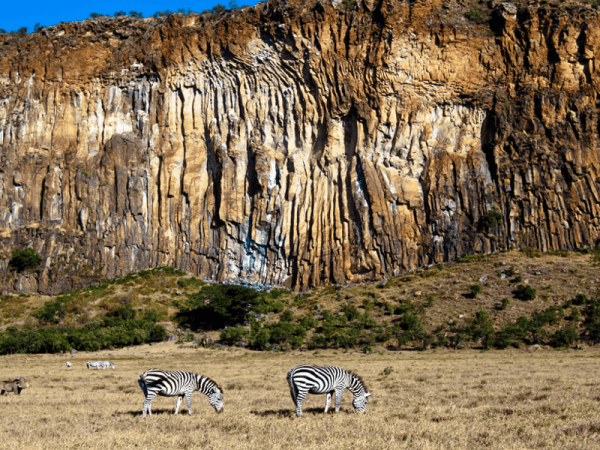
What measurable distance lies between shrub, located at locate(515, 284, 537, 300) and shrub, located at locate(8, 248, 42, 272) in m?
40.3

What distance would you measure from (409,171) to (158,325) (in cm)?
2534

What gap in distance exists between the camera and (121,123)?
198 feet

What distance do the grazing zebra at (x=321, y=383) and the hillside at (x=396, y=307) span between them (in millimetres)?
22736

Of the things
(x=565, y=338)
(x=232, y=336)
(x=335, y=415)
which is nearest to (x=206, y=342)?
(x=232, y=336)

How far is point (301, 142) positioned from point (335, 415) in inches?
1786

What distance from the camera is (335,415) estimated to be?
13.3m

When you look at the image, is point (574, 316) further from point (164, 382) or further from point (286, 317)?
point (164, 382)

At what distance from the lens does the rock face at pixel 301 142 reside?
5216 cm

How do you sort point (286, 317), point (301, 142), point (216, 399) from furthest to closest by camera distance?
point (301, 142), point (286, 317), point (216, 399)

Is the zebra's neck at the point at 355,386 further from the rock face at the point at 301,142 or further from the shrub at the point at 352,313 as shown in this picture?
the rock face at the point at 301,142

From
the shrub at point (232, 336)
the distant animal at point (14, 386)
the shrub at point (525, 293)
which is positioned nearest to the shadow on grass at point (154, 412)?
the distant animal at point (14, 386)

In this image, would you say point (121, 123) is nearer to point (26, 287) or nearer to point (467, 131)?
point (26, 287)

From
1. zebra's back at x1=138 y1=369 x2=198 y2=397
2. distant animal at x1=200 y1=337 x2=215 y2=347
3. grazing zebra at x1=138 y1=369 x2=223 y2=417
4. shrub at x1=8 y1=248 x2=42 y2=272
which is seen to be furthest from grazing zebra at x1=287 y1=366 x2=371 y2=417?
shrub at x1=8 y1=248 x2=42 y2=272

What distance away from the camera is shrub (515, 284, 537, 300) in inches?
1630
